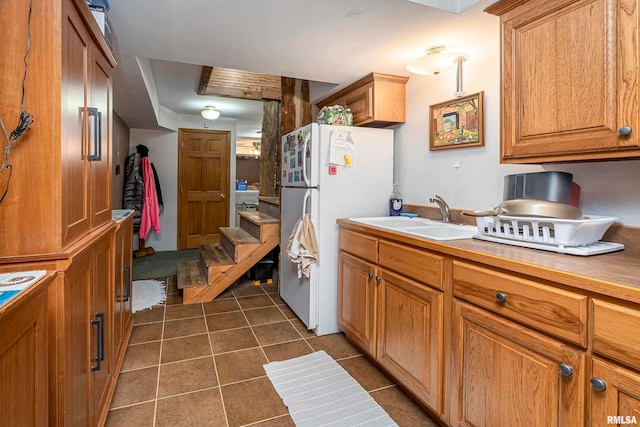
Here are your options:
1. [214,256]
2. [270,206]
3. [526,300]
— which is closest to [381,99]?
[270,206]

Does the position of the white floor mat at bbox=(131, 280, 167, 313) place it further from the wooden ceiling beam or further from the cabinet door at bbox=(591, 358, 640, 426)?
the cabinet door at bbox=(591, 358, 640, 426)

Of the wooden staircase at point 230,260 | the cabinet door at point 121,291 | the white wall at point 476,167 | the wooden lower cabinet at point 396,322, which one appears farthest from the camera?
the wooden staircase at point 230,260

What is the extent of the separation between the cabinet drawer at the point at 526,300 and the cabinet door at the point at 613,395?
0.09 m

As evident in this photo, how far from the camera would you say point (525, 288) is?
1127mm

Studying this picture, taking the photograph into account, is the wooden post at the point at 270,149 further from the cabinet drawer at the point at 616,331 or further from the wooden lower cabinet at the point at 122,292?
the cabinet drawer at the point at 616,331

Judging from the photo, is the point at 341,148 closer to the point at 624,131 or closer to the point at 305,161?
the point at 305,161

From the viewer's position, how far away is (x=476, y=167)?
7.04 ft

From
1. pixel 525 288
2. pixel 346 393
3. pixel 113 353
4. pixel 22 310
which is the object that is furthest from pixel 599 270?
pixel 113 353

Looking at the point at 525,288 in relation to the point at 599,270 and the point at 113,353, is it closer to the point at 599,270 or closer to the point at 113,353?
the point at 599,270

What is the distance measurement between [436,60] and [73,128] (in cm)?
193

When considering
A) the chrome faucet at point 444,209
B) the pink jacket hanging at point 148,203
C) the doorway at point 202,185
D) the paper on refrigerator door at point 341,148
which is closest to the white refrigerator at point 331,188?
the paper on refrigerator door at point 341,148

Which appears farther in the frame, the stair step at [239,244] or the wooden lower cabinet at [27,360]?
the stair step at [239,244]

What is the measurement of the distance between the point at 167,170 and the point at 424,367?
5.28m

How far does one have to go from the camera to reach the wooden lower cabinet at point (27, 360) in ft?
2.19
